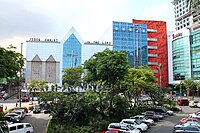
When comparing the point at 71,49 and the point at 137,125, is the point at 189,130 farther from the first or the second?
the point at 71,49

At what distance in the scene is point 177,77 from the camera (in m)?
88.5

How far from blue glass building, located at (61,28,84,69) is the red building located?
2931 cm

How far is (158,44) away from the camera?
97.7 meters

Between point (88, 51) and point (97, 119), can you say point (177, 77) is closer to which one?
point (88, 51)

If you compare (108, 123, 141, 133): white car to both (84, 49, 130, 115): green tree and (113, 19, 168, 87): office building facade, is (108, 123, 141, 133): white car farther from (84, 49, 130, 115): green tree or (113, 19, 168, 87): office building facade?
(113, 19, 168, 87): office building facade

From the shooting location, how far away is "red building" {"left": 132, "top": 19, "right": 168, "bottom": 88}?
96312 millimetres

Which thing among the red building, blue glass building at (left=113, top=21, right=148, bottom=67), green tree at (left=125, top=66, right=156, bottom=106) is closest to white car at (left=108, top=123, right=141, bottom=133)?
green tree at (left=125, top=66, right=156, bottom=106)

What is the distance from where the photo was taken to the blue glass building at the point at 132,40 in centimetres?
9131

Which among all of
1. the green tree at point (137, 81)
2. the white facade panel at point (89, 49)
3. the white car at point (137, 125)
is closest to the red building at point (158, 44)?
the white facade panel at point (89, 49)

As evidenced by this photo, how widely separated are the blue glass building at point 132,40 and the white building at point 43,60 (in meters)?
25.5

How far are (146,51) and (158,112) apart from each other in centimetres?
6242

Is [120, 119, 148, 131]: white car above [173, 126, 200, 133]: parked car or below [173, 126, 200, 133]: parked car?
below

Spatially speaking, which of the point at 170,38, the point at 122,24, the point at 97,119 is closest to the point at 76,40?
the point at 122,24

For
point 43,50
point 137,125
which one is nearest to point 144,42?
point 43,50
